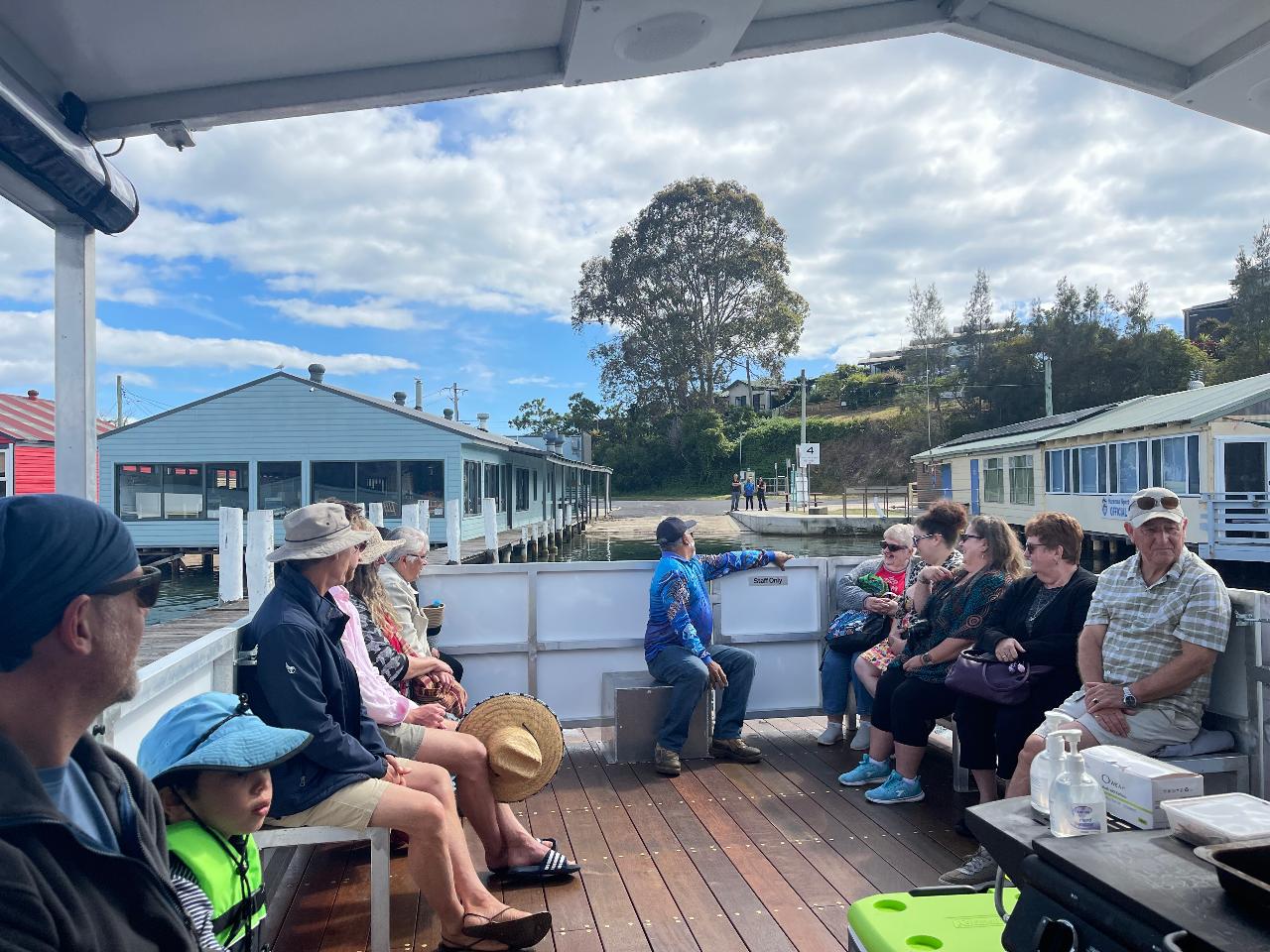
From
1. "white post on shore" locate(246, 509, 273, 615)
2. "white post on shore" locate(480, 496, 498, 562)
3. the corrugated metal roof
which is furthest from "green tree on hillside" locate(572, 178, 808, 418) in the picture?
"white post on shore" locate(246, 509, 273, 615)

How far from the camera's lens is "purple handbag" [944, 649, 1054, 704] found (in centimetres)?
308

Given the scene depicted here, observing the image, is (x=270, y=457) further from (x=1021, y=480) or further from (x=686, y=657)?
(x=1021, y=480)

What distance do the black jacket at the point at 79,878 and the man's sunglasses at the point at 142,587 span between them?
171mm

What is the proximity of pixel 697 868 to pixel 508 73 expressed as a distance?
2.41m

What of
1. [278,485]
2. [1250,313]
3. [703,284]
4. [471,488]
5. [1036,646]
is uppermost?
[703,284]

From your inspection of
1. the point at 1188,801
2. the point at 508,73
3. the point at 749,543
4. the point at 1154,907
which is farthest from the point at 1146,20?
the point at 749,543

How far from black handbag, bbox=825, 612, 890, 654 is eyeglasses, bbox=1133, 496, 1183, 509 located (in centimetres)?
144

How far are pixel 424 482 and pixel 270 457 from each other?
3.41 meters

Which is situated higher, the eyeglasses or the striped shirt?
the eyeglasses

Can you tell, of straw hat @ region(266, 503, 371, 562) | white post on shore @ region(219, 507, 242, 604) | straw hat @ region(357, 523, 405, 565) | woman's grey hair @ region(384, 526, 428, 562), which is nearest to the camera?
straw hat @ region(266, 503, 371, 562)

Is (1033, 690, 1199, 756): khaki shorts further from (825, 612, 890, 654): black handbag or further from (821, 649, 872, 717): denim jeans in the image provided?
(821, 649, 872, 717): denim jeans

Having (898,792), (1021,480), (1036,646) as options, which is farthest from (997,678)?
(1021,480)

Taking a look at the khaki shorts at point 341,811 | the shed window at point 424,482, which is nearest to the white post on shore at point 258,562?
the khaki shorts at point 341,811

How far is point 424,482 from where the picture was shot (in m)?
19.2
